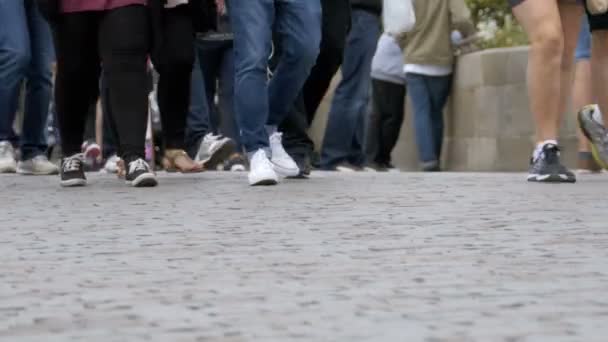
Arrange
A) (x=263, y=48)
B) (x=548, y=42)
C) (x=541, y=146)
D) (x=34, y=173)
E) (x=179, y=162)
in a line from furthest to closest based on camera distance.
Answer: (x=34, y=173)
(x=179, y=162)
(x=541, y=146)
(x=548, y=42)
(x=263, y=48)

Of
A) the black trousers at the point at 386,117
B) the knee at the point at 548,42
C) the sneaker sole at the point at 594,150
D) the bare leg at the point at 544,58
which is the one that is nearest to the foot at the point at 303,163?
the bare leg at the point at 544,58

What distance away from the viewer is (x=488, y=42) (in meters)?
20.3

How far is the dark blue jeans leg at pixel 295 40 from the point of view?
28.7ft

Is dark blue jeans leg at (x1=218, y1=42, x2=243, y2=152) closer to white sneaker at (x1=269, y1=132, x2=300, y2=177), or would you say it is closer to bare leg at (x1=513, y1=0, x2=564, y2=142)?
white sneaker at (x1=269, y1=132, x2=300, y2=177)

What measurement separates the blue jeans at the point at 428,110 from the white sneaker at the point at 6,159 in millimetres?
4138

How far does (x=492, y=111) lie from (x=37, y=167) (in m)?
5.05

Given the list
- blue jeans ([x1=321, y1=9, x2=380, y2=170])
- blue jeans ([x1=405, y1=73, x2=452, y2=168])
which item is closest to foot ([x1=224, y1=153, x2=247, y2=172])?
blue jeans ([x1=321, y1=9, x2=380, y2=170])

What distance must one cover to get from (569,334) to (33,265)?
1949mm

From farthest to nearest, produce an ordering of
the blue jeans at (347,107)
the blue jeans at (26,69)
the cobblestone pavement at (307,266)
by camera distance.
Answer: the blue jeans at (347,107) < the blue jeans at (26,69) < the cobblestone pavement at (307,266)

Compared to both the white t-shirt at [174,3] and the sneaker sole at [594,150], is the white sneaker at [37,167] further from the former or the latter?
the sneaker sole at [594,150]

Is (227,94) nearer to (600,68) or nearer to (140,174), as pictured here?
(600,68)

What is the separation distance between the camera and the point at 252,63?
8633 mm

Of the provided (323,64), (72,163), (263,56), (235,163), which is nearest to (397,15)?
(323,64)

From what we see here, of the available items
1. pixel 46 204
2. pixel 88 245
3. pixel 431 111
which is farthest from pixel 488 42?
pixel 88 245
